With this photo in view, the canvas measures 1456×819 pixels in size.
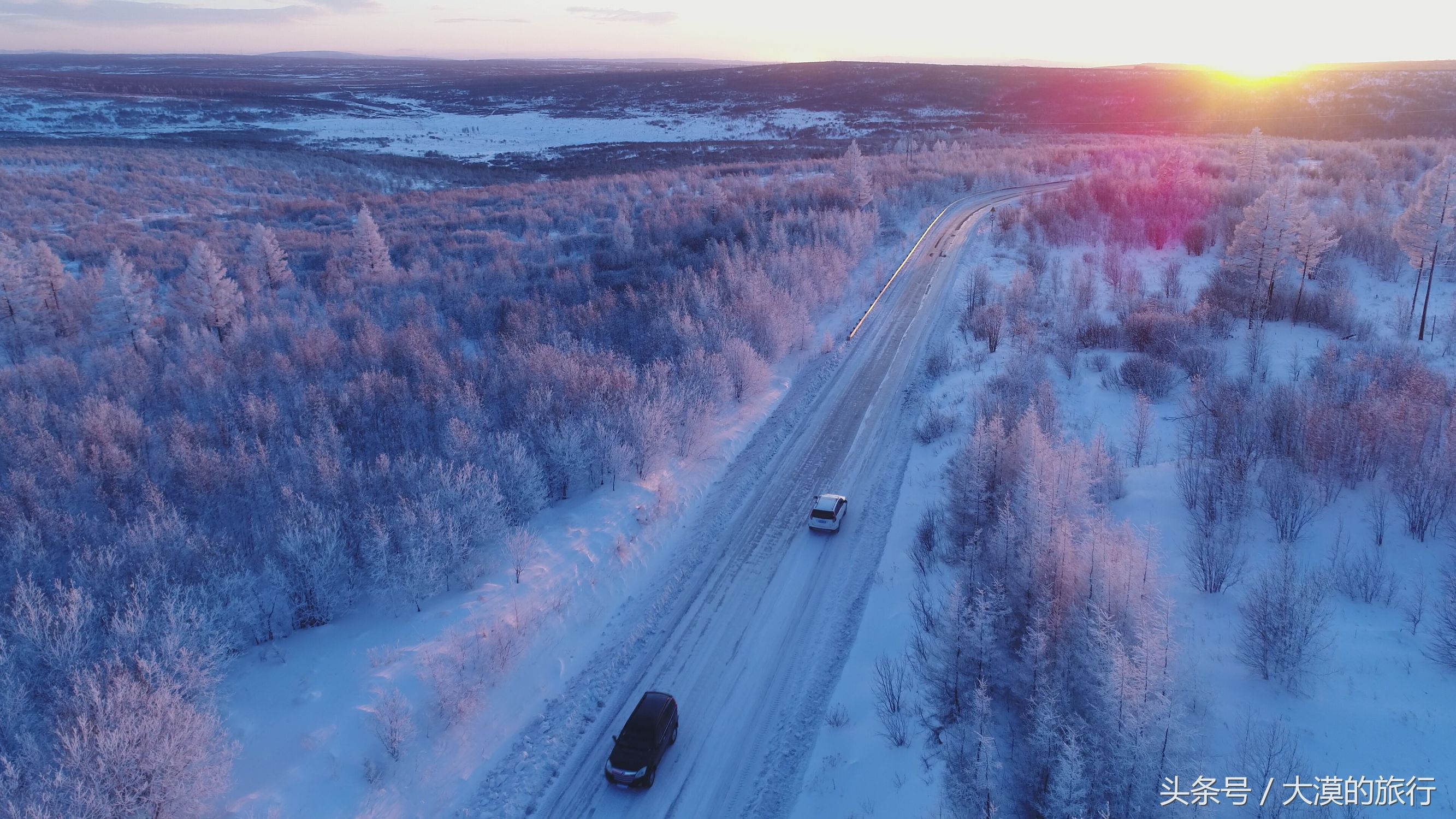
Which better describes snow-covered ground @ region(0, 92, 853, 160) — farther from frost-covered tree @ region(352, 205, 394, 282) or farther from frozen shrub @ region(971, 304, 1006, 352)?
frozen shrub @ region(971, 304, 1006, 352)

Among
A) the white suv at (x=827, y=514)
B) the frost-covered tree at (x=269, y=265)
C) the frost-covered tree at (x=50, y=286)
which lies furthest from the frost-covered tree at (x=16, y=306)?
the white suv at (x=827, y=514)

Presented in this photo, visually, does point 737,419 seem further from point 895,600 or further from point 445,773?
point 445,773

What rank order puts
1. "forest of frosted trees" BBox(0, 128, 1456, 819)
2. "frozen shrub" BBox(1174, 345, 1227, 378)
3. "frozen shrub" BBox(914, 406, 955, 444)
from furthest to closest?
"frozen shrub" BBox(1174, 345, 1227, 378) < "frozen shrub" BBox(914, 406, 955, 444) < "forest of frosted trees" BBox(0, 128, 1456, 819)

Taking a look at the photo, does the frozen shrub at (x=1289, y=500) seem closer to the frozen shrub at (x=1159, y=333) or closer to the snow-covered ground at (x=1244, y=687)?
the snow-covered ground at (x=1244, y=687)

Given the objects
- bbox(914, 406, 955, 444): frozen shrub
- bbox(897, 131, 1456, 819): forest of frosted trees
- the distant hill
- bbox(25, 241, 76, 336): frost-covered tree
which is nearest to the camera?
bbox(897, 131, 1456, 819): forest of frosted trees

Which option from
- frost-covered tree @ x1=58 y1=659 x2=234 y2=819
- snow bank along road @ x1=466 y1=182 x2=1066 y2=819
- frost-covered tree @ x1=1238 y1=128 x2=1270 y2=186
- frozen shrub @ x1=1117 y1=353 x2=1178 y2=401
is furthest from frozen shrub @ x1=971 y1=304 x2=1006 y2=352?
frost-covered tree @ x1=1238 y1=128 x2=1270 y2=186

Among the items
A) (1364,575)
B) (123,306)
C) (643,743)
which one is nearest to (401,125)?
(123,306)

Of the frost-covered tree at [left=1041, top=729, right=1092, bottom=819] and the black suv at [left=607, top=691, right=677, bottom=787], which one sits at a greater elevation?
the frost-covered tree at [left=1041, top=729, right=1092, bottom=819]
